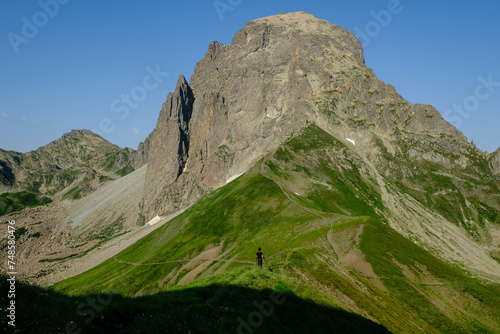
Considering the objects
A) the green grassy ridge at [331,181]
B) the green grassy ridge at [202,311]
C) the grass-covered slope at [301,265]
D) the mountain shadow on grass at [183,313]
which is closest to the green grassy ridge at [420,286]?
the grass-covered slope at [301,265]

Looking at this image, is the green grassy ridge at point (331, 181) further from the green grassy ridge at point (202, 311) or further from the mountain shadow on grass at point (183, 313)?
the mountain shadow on grass at point (183, 313)

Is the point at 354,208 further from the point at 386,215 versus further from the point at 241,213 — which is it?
the point at 241,213

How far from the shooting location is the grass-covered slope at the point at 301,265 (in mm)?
27609

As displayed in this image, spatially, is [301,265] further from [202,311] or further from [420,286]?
Answer: [420,286]

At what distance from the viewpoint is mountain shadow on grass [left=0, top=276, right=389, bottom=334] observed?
12.6 metres

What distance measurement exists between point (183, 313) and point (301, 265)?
78.2 ft

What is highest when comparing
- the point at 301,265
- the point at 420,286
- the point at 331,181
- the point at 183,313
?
the point at 331,181

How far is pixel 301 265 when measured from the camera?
38.4 meters

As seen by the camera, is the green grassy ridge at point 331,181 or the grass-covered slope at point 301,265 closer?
the grass-covered slope at point 301,265

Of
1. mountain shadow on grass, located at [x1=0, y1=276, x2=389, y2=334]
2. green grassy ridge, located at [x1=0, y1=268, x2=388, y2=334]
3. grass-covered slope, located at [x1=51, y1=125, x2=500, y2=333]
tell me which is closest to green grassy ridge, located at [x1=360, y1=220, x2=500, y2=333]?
grass-covered slope, located at [x1=51, y1=125, x2=500, y2=333]

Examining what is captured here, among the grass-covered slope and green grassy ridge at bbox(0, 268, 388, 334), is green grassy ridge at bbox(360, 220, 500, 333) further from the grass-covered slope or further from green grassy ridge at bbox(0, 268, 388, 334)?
green grassy ridge at bbox(0, 268, 388, 334)

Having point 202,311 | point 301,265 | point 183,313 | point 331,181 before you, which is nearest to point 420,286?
point 301,265

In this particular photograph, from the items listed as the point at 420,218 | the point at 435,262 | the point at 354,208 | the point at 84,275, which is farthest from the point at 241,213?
the point at 420,218

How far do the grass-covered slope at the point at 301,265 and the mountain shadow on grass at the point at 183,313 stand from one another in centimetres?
17
